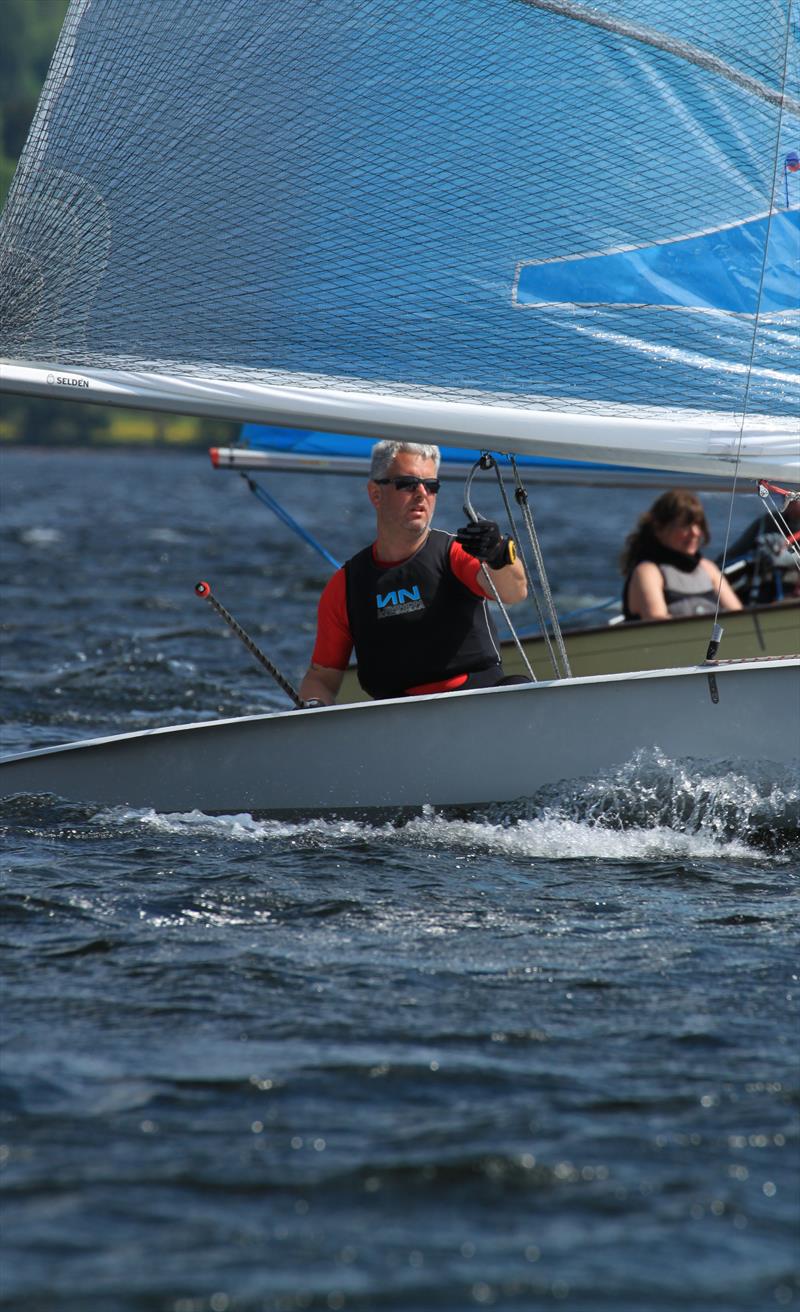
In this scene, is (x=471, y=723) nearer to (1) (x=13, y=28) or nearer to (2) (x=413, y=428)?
(2) (x=413, y=428)

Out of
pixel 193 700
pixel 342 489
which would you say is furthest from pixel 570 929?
pixel 342 489

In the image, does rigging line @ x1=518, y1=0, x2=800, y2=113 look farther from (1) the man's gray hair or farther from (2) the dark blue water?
(2) the dark blue water

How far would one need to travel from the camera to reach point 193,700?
9.88 meters

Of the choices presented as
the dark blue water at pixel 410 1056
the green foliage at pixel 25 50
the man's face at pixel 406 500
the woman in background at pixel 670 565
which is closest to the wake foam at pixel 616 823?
the dark blue water at pixel 410 1056

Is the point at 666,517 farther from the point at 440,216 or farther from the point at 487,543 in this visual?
the point at 487,543

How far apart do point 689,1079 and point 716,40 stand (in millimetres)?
3561

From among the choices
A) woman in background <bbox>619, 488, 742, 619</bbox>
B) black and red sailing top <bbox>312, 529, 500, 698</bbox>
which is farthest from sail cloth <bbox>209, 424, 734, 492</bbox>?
black and red sailing top <bbox>312, 529, 500, 698</bbox>

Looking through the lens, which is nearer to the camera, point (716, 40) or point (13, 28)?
point (716, 40)

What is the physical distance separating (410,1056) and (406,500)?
238cm

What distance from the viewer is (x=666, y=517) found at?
7.68 m

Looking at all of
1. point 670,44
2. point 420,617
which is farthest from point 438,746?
point 670,44

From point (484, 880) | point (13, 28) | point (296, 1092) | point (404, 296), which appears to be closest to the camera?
point (296, 1092)

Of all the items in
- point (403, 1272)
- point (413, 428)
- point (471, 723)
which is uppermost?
point (413, 428)

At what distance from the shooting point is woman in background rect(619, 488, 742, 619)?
7.68 metres
